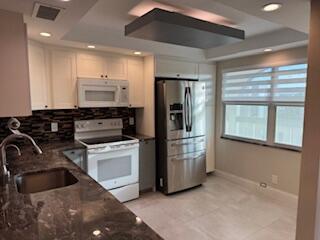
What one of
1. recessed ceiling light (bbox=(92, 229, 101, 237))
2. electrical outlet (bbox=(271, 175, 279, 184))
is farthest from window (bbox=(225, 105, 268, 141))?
recessed ceiling light (bbox=(92, 229, 101, 237))

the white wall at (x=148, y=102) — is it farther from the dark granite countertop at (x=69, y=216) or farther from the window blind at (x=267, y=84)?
the dark granite countertop at (x=69, y=216)

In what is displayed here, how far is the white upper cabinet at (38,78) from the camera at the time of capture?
2695 millimetres

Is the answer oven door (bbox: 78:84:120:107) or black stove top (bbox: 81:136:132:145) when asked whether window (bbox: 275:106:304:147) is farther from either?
oven door (bbox: 78:84:120:107)

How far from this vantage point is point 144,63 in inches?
142

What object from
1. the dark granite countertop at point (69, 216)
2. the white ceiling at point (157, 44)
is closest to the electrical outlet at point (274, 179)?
the white ceiling at point (157, 44)

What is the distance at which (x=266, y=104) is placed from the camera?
3.50m

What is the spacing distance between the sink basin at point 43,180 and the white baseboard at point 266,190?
9.84ft

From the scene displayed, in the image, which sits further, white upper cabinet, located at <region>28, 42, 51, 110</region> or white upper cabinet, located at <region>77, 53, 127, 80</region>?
white upper cabinet, located at <region>77, 53, 127, 80</region>

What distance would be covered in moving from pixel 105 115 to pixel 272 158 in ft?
8.85

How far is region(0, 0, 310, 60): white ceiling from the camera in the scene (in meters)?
1.69

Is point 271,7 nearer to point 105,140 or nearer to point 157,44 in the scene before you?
point 157,44

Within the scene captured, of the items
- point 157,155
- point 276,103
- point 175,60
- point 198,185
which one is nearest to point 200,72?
point 175,60

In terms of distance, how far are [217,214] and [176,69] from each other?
2.25 metres

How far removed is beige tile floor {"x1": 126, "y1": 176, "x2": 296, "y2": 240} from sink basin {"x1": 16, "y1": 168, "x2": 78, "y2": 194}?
4.28ft
